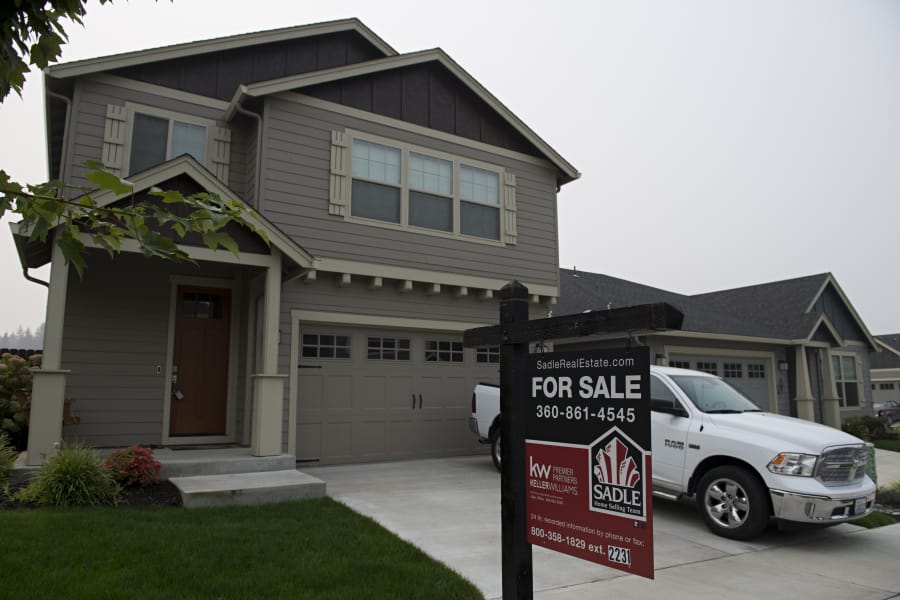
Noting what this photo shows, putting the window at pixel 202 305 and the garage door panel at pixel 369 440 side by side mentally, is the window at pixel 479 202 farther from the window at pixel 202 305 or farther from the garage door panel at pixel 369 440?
the window at pixel 202 305

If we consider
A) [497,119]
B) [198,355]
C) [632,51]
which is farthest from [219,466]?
[632,51]

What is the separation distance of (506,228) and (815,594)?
28.4ft

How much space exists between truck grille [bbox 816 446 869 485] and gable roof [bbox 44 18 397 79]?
35.4ft

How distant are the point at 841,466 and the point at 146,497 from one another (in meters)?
7.76

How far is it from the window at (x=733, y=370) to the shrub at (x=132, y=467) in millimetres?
14691

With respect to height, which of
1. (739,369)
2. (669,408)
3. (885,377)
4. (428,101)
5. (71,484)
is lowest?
(71,484)

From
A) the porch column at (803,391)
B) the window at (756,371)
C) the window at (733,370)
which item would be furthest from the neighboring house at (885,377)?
the window at (733,370)

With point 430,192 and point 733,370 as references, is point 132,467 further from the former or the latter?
point 733,370

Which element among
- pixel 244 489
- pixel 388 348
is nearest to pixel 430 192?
pixel 388 348

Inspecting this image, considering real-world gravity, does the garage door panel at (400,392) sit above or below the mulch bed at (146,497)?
above

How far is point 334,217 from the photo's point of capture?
416 inches

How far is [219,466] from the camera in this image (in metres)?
8.12

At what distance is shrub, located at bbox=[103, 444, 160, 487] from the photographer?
24.1ft

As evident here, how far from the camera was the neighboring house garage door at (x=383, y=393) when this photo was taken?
10.4m
